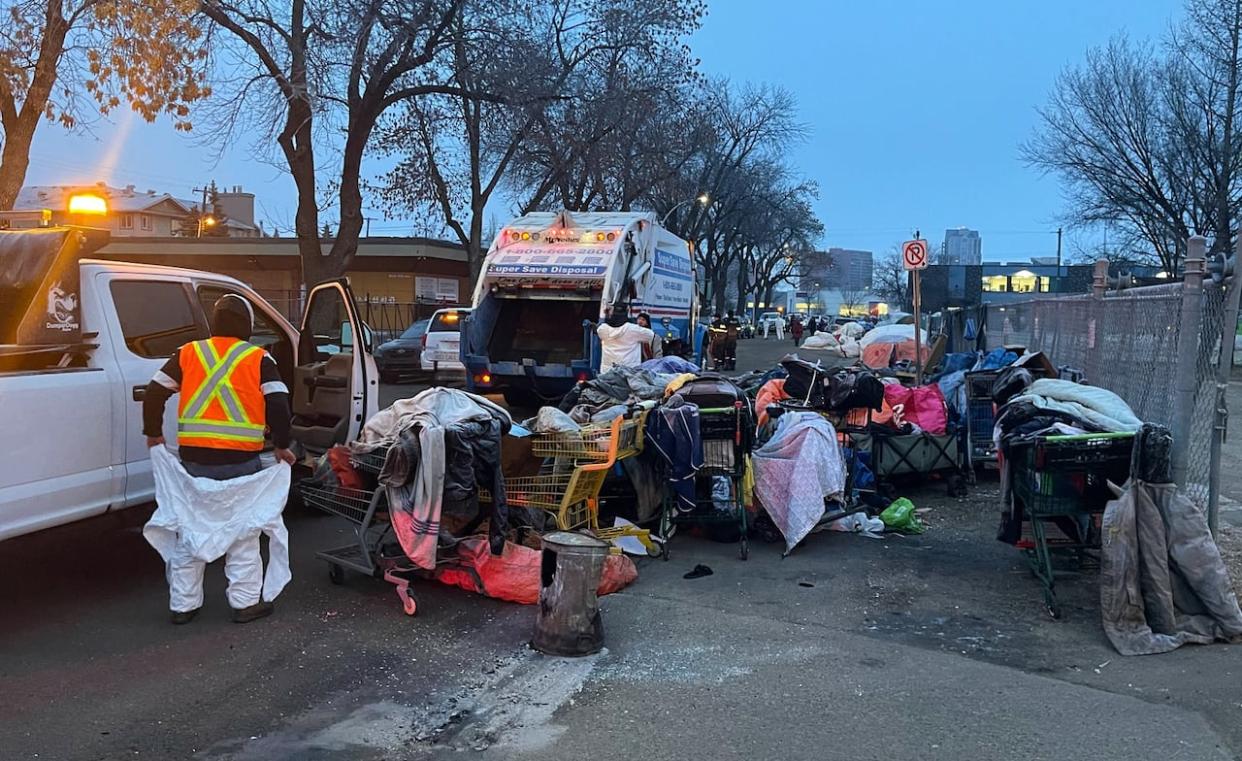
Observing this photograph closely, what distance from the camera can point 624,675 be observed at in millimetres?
4605

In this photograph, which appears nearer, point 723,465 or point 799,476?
point 723,465

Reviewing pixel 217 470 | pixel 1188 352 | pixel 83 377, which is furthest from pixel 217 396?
pixel 1188 352

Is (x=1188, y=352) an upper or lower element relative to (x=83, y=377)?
upper

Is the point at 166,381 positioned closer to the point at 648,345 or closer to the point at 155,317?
the point at 155,317

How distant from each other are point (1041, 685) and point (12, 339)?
5650 mm

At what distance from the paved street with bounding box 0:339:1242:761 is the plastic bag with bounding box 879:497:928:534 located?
1099 mm

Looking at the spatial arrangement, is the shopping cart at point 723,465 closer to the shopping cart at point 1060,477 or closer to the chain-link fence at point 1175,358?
the shopping cart at point 1060,477

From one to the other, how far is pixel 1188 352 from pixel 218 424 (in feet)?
18.2

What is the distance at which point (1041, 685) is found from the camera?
4.51m

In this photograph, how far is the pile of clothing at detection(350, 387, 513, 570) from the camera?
5336 millimetres

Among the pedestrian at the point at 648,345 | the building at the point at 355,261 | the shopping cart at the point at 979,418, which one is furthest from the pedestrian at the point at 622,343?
the building at the point at 355,261

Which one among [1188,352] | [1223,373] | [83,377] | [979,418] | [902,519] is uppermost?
[1188,352]

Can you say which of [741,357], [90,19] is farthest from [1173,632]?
[741,357]

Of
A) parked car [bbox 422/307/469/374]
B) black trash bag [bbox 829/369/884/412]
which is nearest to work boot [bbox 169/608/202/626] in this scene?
black trash bag [bbox 829/369/884/412]
